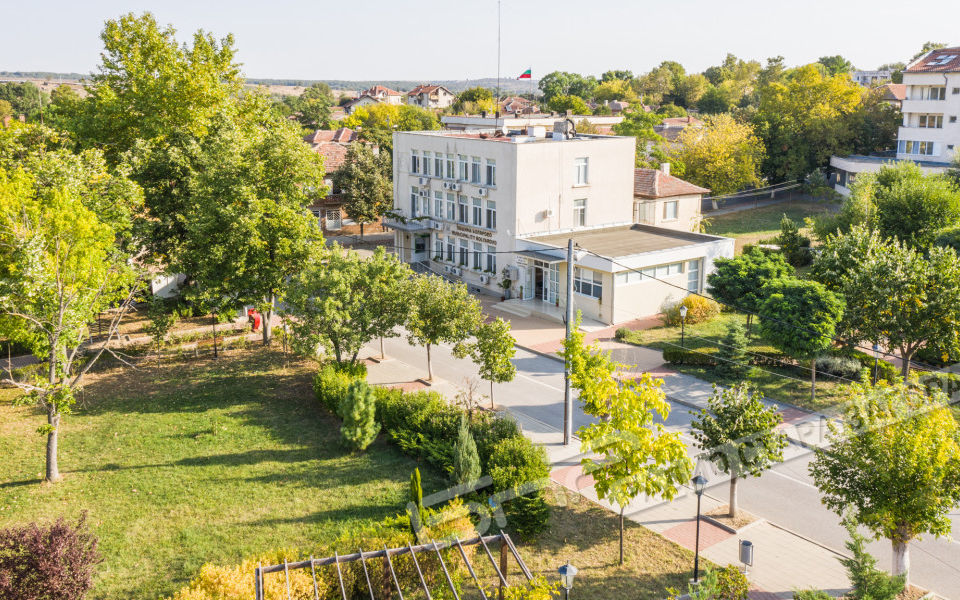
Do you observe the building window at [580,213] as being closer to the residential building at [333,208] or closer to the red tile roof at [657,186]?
the red tile roof at [657,186]

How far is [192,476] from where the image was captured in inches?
725

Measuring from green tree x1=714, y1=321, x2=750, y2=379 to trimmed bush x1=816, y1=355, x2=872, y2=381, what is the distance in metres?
2.28

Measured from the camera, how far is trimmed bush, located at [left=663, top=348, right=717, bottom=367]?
86.4ft

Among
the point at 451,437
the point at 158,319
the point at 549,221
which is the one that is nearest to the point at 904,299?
the point at 451,437

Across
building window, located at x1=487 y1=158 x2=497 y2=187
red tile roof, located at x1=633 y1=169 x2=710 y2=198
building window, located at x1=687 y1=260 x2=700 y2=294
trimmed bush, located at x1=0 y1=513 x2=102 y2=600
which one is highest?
building window, located at x1=487 y1=158 x2=497 y2=187

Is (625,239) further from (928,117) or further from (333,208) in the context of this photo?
(928,117)

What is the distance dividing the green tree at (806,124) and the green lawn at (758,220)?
10.7 ft

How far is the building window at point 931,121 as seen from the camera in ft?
181

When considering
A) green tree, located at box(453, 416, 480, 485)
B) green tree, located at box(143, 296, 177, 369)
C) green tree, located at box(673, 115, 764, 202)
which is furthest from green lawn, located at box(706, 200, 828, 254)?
green tree, located at box(453, 416, 480, 485)

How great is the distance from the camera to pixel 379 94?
511 feet

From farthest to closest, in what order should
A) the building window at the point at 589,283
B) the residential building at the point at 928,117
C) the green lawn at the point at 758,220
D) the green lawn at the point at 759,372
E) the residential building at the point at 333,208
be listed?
1. the residential building at the point at 928,117
2. the residential building at the point at 333,208
3. the green lawn at the point at 758,220
4. the building window at the point at 589,283
5. the green lawn at the point at 759,372

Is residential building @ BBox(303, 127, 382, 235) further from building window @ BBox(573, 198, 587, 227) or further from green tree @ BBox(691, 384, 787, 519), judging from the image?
green tree @ BBox(691, 384, 787, 519)

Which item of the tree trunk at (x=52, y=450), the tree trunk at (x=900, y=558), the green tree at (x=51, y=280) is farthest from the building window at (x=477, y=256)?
the tree trunk at (x=900, y=558)

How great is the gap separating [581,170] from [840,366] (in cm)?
1622
